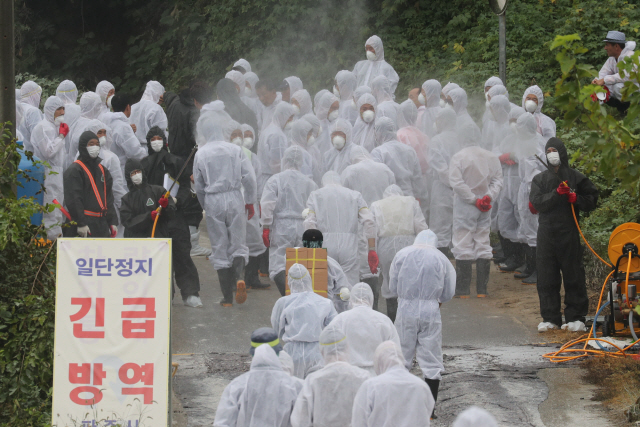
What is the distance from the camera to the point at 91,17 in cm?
2366

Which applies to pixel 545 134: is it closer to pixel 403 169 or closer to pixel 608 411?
pixel 403 169

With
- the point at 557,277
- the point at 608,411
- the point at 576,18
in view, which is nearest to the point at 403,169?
the point at 557,277

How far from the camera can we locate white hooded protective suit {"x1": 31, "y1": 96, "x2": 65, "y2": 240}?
11672 millimetres

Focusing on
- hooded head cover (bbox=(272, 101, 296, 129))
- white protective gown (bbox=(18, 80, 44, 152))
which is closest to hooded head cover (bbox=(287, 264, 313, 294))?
hooded head cover (bbox=(272, 101, 296, 129))

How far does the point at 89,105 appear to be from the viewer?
500 inches

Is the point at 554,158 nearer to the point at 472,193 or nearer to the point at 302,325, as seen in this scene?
the point at 472,193

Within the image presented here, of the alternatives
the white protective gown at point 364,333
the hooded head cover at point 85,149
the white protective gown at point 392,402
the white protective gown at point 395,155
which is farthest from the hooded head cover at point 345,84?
the white protective gown at point 392,402

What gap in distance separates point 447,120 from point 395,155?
115 cm

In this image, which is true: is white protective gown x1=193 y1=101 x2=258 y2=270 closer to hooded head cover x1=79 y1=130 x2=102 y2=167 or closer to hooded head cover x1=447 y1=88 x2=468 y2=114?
hooded head cover x1=79 y1=130 x2=102 y2=167

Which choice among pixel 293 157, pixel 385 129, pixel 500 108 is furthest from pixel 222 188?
pixel 500 108

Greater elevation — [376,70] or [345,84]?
[376,70]

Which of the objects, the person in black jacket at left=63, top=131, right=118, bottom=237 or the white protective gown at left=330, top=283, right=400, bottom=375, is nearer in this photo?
the white protective gown at left=330, top=283, right=400, bottom=375

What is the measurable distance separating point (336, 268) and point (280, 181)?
236 centimetres

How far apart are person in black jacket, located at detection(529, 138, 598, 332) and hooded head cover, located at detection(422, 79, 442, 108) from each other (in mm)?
4690
